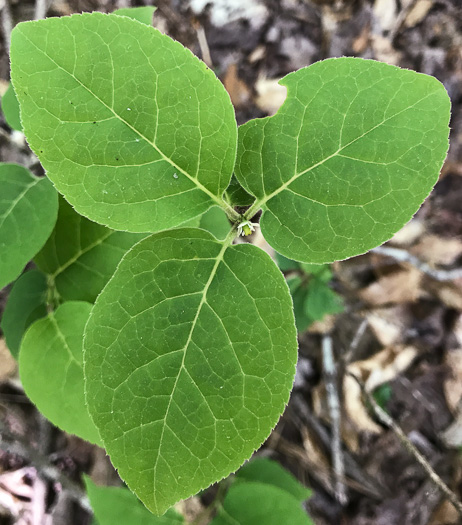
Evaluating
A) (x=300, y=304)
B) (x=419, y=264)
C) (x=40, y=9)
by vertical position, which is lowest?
(x=419, y=264)

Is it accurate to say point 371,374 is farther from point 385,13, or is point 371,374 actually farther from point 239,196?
point 385,13

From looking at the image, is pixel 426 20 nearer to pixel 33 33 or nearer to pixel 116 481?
pixel 33 33

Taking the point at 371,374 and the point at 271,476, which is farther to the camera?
the point at 371,374

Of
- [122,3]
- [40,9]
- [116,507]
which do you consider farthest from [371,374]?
[40,9]

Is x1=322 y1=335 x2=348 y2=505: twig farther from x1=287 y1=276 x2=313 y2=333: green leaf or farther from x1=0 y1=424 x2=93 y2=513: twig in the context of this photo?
x1=0 y1=424 x2=93 y2=513: twig

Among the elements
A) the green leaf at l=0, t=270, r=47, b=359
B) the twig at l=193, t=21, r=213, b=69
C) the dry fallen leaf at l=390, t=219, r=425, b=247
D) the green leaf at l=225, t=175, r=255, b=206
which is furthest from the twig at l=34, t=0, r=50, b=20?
the dry fallen leaf at l=390, t=219, r=425, b=247

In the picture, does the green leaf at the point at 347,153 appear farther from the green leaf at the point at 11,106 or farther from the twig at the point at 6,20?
the twig at the point at 6,20
